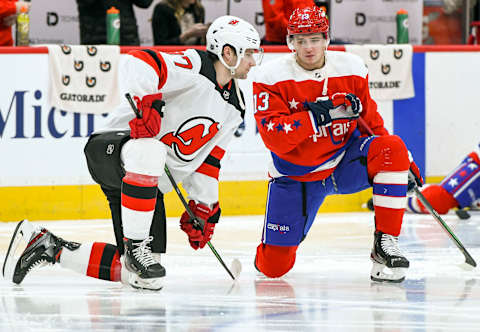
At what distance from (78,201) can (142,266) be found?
2.49m

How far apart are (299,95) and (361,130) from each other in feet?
1.07

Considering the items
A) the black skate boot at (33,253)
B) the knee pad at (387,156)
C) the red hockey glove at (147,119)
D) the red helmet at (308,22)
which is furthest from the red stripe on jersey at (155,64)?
the knee pad at (387,156)

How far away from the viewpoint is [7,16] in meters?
5.79

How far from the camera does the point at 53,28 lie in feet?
21.1

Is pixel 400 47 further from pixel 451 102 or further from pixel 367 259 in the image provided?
pixel 367 259

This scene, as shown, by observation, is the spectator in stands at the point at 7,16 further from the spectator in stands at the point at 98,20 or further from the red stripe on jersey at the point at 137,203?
the red stripe on jersey at the point at 137,203

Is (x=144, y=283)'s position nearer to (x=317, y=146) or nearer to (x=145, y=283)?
(x=145, y=283)

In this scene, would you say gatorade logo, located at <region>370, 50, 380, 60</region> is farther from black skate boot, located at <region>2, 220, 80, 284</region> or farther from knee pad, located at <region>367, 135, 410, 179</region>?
black skate boot, located at <region>2, 220, 80, 284</region>

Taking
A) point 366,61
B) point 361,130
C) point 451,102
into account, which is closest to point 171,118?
point 361,130

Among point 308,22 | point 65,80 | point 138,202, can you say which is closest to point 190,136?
point 138,202

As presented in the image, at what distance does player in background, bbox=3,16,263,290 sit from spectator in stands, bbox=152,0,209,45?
8.07 ft

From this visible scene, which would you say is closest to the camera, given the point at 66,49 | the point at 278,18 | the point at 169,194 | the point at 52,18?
the point at 66,49

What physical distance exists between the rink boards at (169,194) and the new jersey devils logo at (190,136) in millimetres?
2238

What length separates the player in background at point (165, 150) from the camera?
3.36 m
